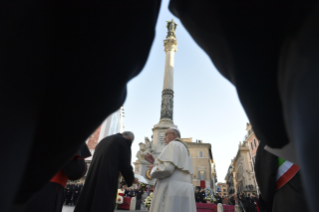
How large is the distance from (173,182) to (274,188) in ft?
6.27

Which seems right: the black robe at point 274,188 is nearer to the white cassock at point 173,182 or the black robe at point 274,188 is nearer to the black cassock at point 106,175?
the white cassock at point 173,182

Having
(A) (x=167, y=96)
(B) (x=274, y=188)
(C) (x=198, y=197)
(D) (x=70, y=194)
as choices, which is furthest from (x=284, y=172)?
(A) (x=167, y=96)

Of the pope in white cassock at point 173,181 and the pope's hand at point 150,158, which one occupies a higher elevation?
the pope's hand at point 150,158

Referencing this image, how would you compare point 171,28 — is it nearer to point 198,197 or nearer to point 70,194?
point 198,197

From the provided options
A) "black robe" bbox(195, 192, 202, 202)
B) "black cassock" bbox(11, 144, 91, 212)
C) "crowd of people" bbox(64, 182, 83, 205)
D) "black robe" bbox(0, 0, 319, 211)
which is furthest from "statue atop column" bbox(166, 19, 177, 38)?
"black robe" bbox(0, 0, 319, 211)

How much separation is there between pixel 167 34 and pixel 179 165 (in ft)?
59.2

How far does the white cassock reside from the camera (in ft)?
10.2

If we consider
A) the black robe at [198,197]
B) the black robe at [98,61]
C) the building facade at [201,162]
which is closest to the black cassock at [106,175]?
the black robe at [98,61]

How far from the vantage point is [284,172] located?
164 cm

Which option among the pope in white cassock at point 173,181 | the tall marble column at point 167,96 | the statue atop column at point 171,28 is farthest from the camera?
the statue atop column at point 171,28

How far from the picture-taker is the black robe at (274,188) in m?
1.52

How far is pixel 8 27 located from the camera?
0.52 meters

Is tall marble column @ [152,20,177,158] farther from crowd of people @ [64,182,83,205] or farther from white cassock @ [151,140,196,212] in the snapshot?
white cassock @ [151,140,196,212]

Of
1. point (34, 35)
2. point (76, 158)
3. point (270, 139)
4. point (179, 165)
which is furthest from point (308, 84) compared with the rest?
point (179, 165)
